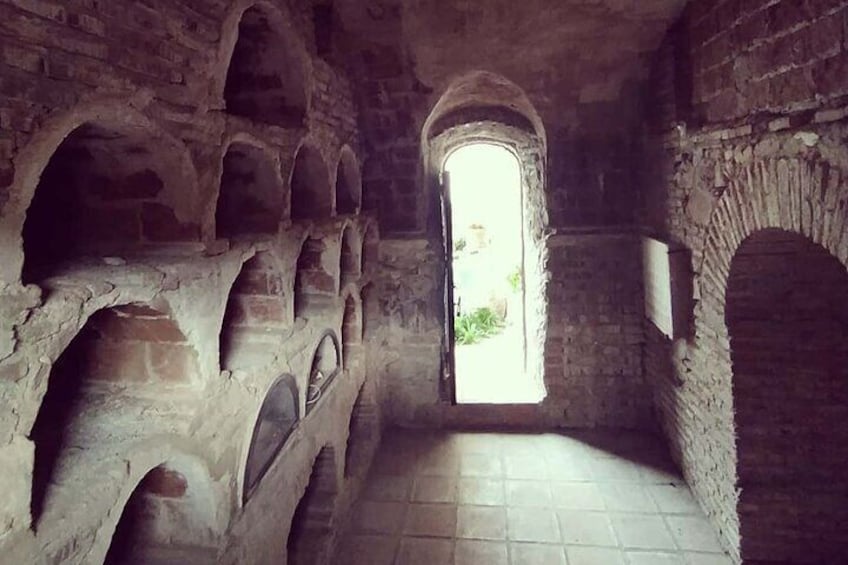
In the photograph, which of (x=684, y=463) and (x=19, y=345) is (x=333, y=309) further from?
(x=684, y=463)

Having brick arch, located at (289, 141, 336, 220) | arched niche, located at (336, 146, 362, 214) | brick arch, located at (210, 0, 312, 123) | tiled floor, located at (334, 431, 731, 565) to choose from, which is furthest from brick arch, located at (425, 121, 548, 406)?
brick arch, located at (210, 0, 312, 123)

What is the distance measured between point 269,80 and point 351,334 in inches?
84.3

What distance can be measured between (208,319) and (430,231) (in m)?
3.51

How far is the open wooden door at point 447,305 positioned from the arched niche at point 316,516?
6.64 ft

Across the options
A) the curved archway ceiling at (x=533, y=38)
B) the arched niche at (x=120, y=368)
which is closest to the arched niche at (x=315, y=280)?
the arched niche at (x=120, y=368)

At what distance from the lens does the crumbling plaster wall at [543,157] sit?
4.65 metres

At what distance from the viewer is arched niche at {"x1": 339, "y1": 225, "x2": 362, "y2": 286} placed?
15.3 ft

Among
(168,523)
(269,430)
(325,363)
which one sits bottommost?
(168,523)

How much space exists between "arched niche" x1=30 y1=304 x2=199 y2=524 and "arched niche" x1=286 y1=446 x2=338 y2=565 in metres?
1.86

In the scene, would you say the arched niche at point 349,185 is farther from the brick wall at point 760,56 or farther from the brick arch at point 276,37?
the brick wall at point 760,56

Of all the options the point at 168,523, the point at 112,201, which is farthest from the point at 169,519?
the point at 112,201

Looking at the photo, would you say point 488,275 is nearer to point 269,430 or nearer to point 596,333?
point 596,333

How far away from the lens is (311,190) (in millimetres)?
4000

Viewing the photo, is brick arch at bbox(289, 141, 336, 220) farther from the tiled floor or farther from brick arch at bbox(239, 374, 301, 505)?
the tiled floor
